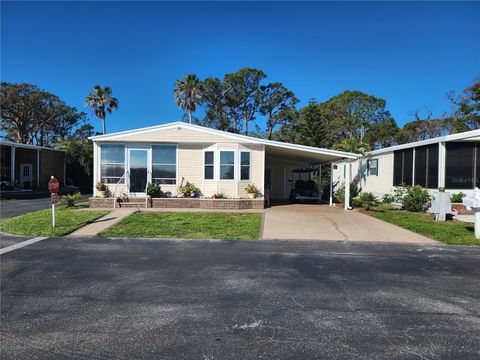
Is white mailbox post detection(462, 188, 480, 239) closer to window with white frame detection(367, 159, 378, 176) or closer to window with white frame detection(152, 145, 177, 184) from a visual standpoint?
window with white frame detection(152, 145, 177, 184)

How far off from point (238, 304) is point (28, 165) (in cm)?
2993

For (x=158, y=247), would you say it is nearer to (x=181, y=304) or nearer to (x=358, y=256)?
(x=181, y=304)

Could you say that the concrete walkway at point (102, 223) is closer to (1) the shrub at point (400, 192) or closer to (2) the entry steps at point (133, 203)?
(2) the entry steps at point (133, 203)

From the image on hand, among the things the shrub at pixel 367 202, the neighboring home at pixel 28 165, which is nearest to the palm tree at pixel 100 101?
the neighboring home at pixel 28 165

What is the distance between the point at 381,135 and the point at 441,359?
137ft

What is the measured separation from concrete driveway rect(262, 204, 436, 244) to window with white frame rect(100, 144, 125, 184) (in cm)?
689

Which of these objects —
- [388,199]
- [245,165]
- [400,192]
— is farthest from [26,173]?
[400,192]

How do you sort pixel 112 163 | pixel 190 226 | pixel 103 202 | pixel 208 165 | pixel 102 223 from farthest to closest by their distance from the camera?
pixel 208 165 → pixel 112 163 → pixel 103 202 → pixel 102 223 → pixel 190 226

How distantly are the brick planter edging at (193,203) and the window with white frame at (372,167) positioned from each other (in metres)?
9.52

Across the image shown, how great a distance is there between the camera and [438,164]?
45.8ft

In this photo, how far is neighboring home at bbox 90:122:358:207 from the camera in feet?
48.1

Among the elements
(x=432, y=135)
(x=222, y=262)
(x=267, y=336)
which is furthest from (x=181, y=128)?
(x=432, y=135)

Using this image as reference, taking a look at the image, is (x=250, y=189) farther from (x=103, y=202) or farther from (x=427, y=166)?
(x=427, y=166)

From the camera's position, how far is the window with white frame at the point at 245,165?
14750 millimetres
